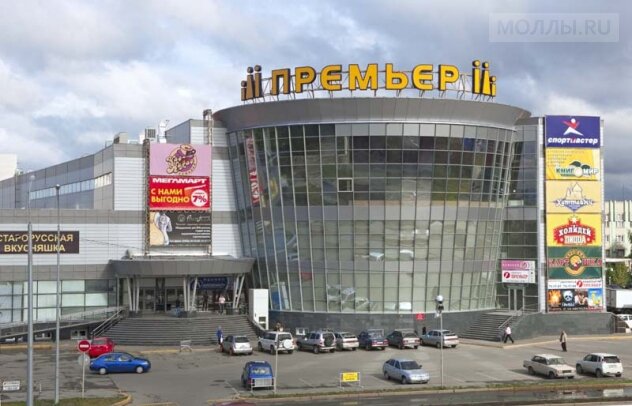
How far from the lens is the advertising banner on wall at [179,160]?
74688 mm

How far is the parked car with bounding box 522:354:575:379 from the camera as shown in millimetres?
48656

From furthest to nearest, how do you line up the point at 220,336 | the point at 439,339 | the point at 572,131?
the point at 572,131 < the point at 220,336 < the point at 439,339

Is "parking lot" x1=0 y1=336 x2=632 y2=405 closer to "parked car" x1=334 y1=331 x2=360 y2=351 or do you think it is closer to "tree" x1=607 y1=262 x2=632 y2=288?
"parked car" x1=334 y1=331 x2=360 y2=351

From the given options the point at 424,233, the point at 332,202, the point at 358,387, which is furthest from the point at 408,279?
the point at 358,387

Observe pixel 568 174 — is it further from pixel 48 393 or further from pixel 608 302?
pixel 48 393

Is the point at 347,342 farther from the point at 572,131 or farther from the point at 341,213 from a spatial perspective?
the point at 572,131

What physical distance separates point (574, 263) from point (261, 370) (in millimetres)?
43897

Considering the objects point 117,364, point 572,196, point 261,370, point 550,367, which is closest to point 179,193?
point 117,364

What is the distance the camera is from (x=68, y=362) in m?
57.1

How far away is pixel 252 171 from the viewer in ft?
247

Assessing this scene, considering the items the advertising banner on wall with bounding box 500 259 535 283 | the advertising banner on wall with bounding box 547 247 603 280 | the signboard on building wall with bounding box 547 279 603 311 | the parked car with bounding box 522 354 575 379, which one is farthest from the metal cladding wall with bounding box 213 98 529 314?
the parked car with bounding box 522 354 575 379

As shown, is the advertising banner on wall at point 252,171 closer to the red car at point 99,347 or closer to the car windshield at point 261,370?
the red car at point 99,347

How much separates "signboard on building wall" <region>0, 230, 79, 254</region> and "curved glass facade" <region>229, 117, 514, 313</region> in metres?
17.9

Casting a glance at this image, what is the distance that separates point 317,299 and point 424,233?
11768 millimetres
